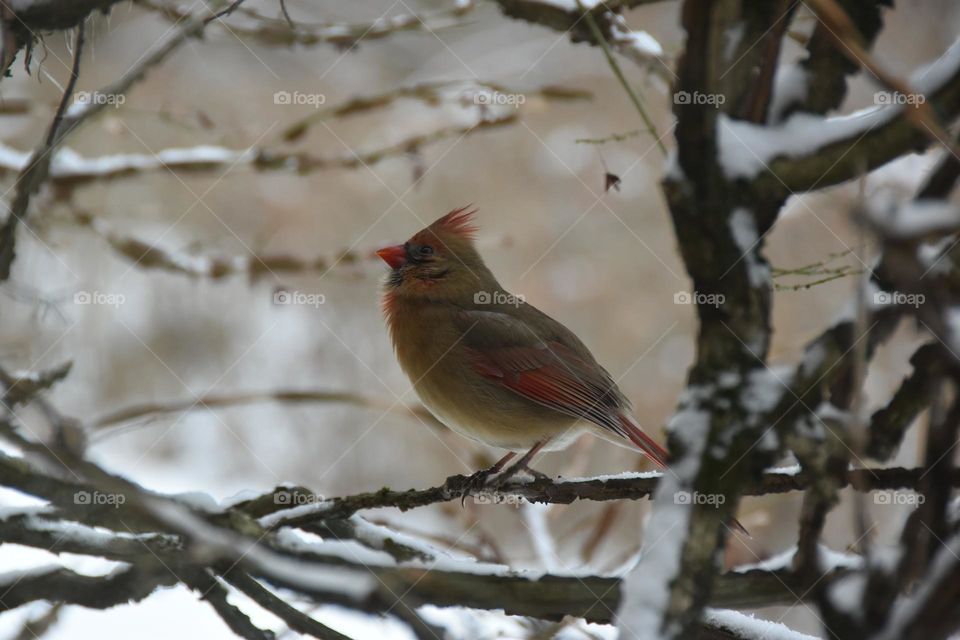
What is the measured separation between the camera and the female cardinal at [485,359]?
11.8ft

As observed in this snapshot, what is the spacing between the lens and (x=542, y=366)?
3.77 m

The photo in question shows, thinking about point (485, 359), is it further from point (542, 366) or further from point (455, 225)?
point (455, 225)

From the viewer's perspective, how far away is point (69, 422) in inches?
76.0

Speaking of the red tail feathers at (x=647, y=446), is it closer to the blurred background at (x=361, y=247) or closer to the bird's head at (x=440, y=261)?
the bird's head at (x=440, y=261)

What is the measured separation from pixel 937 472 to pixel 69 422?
5.16 feet

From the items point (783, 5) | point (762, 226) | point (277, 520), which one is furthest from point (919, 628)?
point (277, 520)

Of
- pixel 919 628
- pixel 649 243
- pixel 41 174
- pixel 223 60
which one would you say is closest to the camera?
pixel 919 628

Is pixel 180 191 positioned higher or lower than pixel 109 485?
higher

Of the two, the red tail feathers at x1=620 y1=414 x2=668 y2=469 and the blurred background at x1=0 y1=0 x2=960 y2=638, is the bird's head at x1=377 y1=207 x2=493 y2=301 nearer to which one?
the red tail feathers at x1=620 y1=414 x2=668 y2=469

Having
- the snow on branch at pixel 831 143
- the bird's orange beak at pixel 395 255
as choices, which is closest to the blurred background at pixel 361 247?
the bird's orange beak at pixel 395 255

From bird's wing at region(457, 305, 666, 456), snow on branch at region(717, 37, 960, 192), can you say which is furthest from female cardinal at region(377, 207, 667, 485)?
snow on branch at region(717, 37, 960, 192)

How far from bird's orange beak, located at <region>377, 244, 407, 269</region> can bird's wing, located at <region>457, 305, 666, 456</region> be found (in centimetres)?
39

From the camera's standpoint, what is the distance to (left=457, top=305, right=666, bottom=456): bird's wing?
3.60 metres

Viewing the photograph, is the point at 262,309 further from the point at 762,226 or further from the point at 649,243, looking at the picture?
the point at 762,226
